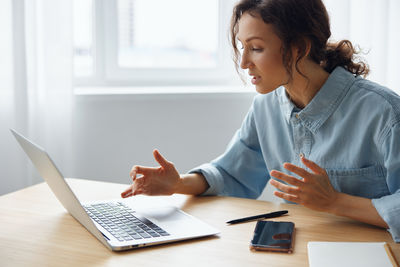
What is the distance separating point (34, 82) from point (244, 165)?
3.84ft

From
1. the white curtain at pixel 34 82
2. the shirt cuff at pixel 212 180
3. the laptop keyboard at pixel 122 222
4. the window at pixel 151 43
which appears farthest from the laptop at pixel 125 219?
the window at pixel 151 43

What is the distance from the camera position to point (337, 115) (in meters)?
1.22

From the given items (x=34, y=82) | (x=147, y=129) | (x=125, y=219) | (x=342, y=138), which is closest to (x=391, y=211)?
(x=342, y=138)

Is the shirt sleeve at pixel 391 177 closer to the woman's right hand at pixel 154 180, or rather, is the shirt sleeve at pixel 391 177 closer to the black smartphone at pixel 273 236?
the black smartphone at pixel 273 236

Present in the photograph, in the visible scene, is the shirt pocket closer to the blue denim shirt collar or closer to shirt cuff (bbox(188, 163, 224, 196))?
the blue denim shirt collar

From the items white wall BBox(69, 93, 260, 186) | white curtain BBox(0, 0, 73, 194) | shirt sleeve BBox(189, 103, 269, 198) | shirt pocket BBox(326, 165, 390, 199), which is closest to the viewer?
shirt pocket BBox(326, 165, 390, 199)

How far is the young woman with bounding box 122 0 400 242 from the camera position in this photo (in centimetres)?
110

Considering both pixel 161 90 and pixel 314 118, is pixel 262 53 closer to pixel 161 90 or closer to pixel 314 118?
pixel 314 118

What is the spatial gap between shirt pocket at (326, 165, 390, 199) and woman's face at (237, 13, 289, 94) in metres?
0.27

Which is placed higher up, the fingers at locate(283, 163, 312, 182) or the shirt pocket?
the fingers at locate(283, 163, 312, 182)

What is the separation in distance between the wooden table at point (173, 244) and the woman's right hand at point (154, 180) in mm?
30

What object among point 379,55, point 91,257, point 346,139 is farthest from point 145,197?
point 379,55

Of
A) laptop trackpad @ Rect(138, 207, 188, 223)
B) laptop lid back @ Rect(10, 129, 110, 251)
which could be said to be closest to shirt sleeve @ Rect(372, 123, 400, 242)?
laptop trackpad @ Rect(138, 207, 188, 223)

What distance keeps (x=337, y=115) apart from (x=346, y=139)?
0.06m
